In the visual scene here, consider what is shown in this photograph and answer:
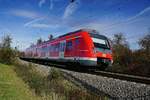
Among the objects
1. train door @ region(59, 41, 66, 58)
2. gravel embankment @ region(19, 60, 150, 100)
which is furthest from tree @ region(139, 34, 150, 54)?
gravel embankment @ region(19, 60, 150, 100)

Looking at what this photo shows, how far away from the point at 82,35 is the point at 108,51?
2.37m

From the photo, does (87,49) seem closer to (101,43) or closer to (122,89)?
(101,43)

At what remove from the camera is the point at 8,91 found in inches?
416

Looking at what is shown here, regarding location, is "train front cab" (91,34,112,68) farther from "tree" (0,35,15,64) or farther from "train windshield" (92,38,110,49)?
"tree" (0,35,15,64)

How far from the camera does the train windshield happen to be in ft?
63.6

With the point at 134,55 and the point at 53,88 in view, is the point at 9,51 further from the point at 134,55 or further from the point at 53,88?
the point at 53,88

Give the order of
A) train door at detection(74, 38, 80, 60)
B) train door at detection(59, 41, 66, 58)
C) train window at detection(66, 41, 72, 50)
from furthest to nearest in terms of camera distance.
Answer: train door at detection(59, 41, 66, 58), train window at detection(66, 41, 72, 50), train door at detection(74, 38, 80, 60)

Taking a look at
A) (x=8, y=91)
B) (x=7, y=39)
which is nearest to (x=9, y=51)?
(x=7, y=39)

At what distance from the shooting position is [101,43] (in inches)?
778

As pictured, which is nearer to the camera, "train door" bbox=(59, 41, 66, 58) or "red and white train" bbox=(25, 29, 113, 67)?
"red and white train" bbox=(25, 29, 113, 67)

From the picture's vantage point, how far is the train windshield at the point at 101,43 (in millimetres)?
19391

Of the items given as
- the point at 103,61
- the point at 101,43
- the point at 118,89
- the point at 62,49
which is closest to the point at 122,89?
the point at 118,89

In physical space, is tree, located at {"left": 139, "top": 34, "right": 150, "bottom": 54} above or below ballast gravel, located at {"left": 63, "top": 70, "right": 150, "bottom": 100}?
above

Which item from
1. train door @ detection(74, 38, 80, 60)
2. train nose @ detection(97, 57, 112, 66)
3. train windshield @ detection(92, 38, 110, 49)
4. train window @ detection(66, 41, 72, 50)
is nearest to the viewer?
train nose @ detection(97, 57, 112, 66)
